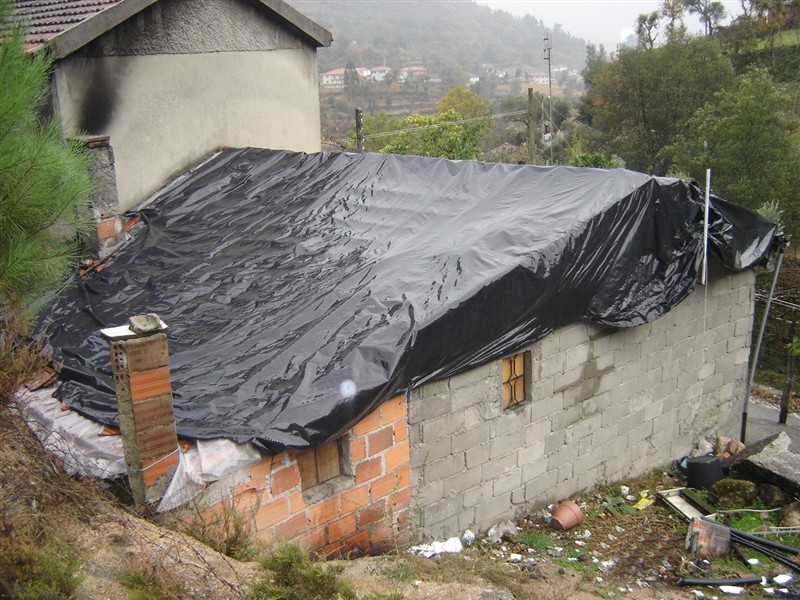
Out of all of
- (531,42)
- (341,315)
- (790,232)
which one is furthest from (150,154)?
(531,42)

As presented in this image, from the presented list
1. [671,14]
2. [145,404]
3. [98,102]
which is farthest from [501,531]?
[671,14]

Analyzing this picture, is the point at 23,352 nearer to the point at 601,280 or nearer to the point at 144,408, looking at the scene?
the point at 144,408

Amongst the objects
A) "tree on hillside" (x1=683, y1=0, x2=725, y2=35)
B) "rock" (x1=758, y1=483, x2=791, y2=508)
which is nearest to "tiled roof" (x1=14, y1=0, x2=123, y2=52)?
"rock" (x1=758, y1=483, x2=791, y2=508)

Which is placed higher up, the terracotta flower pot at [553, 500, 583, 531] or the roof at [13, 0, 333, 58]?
the roof at [13, 0, 333, 58]

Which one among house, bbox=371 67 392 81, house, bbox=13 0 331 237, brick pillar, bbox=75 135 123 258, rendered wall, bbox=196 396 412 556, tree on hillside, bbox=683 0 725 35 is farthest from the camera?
house, bbox=371 67 392 81

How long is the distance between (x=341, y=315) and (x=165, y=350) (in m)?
1.72

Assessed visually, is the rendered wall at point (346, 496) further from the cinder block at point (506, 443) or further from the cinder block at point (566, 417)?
the cinder block at point (566, 417)

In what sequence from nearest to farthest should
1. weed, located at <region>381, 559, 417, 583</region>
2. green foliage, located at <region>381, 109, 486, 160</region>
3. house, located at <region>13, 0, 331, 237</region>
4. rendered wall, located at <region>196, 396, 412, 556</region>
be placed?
weed, located at <region>381, 559, 417, 583</region>, rendered wall, located at <region>196, 396, 412, 556</region>, house, located at <region>13, 0, 331, 237</region>, green foliage, located at <region>381, 109, 486, 160</region>

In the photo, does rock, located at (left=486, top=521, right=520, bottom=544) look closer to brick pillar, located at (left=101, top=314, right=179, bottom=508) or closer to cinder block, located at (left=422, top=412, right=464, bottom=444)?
cinder block, located at (left=422, top=412, right=464, bottom=444)

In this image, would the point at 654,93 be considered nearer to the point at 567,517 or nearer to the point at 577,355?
the point at 577,355

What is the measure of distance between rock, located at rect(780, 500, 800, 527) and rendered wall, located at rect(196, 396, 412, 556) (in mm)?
3731

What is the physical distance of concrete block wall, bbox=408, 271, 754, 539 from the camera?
20.6 ft

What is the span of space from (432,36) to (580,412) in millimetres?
140825

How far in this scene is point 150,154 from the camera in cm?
1004
